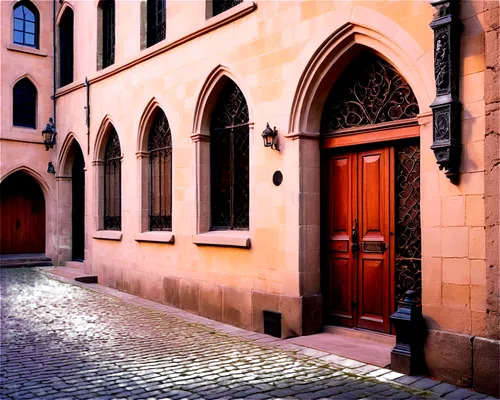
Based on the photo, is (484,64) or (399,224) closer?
(484,64)

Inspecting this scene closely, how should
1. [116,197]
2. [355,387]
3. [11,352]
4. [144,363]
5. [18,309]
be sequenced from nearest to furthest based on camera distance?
1. [355,387]
2. [144,363]
3. [11,352]
4. [18,309]
5. [116,197]

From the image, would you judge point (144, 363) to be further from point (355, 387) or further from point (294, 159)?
point (294, 159)

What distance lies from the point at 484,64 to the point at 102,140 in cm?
1017

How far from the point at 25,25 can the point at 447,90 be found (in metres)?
15.7

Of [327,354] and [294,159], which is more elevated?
[294,159]

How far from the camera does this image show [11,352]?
6910mm

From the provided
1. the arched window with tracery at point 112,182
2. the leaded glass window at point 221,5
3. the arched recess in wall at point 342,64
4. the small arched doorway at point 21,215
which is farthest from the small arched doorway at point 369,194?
the small arched doorway at point 21,215

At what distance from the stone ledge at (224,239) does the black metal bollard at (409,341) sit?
10.2ft

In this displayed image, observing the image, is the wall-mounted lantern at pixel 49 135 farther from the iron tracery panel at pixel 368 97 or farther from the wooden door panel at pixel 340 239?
the wooden door panel at pixel 340 239

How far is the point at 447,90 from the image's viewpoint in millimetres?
5621

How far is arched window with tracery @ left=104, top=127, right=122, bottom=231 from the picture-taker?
1335 cm

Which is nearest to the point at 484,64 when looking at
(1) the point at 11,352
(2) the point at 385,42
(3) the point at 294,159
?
(2) the point at 385,42

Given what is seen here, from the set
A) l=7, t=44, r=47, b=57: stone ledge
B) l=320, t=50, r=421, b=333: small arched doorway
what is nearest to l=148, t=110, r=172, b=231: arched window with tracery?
l=320, t=50, r=421, b=333: small arched doorway

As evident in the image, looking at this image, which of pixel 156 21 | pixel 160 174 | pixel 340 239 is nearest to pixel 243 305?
pixel 340 239
